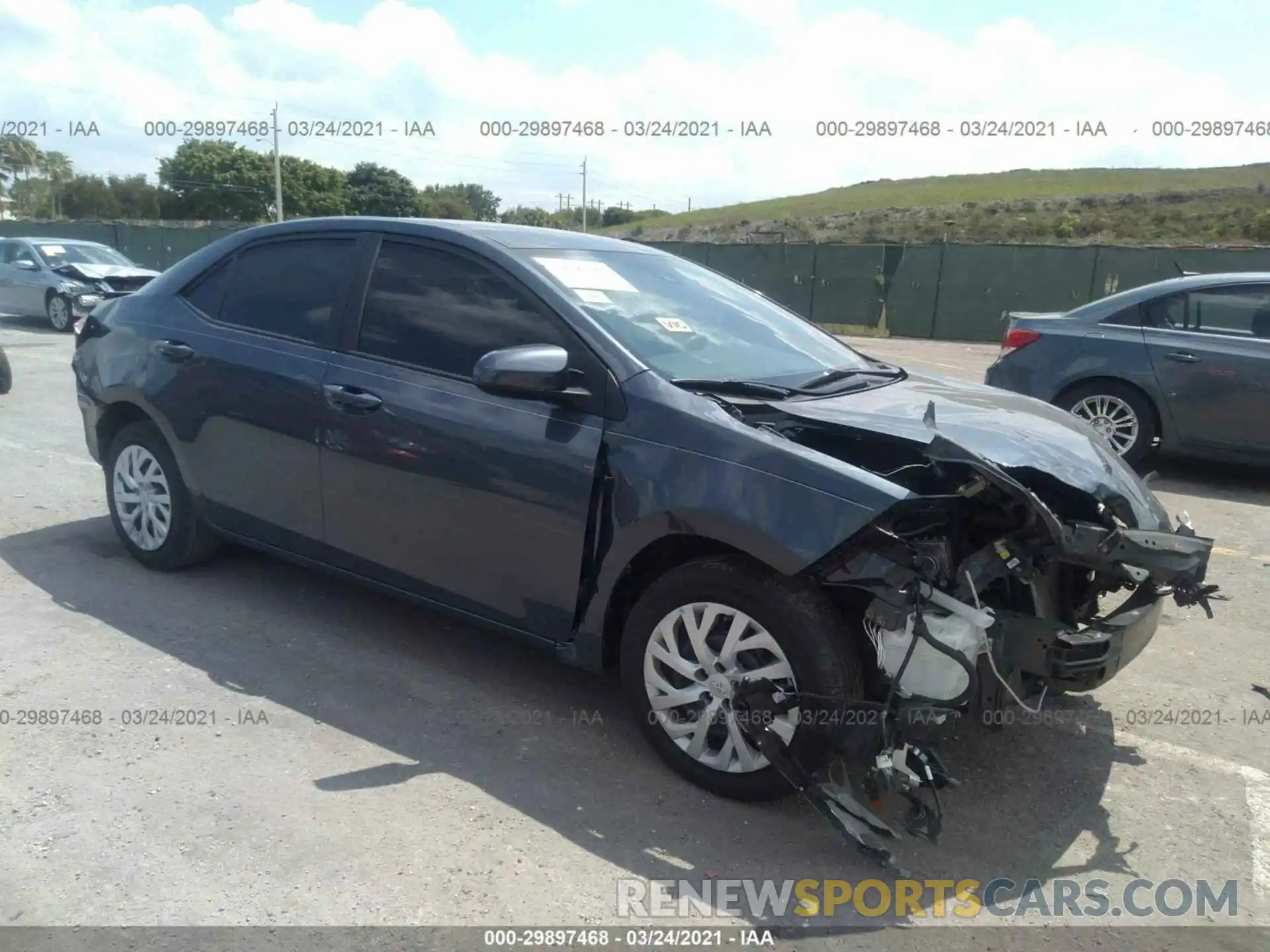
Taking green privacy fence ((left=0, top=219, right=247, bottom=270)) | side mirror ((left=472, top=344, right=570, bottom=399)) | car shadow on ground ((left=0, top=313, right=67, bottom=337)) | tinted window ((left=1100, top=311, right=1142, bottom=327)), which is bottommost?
car shadow on ground ((left=0, top=313, right=67, bottom=337))

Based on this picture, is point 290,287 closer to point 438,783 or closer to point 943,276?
point 438,783

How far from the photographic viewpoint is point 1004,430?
3.49 m

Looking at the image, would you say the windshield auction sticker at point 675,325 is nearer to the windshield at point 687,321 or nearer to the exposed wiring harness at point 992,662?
the windshield at point 687,321

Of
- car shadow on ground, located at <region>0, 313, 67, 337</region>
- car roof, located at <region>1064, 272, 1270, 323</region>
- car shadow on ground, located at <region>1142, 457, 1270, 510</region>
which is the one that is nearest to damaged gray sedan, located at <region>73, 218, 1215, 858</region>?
car shadow on ground, located at <region>1142, 457, 1270, 510</region>

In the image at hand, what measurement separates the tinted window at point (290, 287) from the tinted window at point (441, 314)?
24cm

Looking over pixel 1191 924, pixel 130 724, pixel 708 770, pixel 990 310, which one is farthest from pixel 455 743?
pixel 990 310

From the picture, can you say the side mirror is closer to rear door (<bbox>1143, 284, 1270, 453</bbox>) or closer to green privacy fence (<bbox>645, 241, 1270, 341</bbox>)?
rear door (<bbox>1143, 284, 1270, 453</bbox>)

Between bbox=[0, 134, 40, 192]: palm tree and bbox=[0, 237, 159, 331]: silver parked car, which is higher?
bbox=[0, 134, 40, 192]: palm tree

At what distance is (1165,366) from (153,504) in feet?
22.6

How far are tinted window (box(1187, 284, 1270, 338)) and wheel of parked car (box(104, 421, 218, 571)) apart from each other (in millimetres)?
6993

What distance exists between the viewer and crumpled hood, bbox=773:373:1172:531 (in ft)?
10.7

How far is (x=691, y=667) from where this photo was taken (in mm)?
3219

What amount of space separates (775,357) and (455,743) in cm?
190

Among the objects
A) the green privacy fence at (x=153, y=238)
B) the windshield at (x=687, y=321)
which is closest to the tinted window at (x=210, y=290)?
the windshield at (x=687, y=321)
